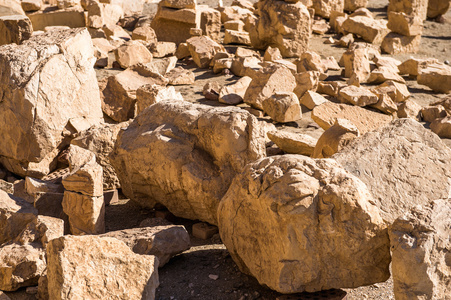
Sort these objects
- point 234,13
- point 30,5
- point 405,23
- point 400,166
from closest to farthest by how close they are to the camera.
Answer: point 400,166
point 405,23
point 30,5
point 234,13

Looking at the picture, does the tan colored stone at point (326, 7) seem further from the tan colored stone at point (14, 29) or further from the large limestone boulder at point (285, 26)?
the tan colored stone at point (14, 29)

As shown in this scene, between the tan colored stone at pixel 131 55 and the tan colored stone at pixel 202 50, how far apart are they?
2.57 feet

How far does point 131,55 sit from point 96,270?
19.7ft

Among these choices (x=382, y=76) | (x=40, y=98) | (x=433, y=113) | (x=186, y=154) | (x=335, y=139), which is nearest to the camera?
(x=186, y=154)

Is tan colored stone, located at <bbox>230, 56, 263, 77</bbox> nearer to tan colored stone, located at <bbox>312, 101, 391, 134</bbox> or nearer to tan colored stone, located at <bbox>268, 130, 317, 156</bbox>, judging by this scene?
tan colored stone, located at <bbox>312, 101, 391, 134</bbox>

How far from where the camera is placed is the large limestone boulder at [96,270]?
114 inches

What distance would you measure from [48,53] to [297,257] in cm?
362

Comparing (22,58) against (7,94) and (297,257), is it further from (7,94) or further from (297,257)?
(297,257)

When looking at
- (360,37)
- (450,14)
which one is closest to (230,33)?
(360,37)

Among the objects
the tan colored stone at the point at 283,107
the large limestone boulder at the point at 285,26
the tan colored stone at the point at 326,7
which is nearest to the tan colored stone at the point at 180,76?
the tan colored stone at the point at 283,107

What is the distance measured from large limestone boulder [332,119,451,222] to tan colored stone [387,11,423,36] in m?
6.88

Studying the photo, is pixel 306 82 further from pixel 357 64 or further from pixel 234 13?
pixel 234 13

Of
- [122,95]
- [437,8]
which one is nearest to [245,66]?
[122,95]

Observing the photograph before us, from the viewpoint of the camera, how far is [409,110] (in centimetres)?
721
